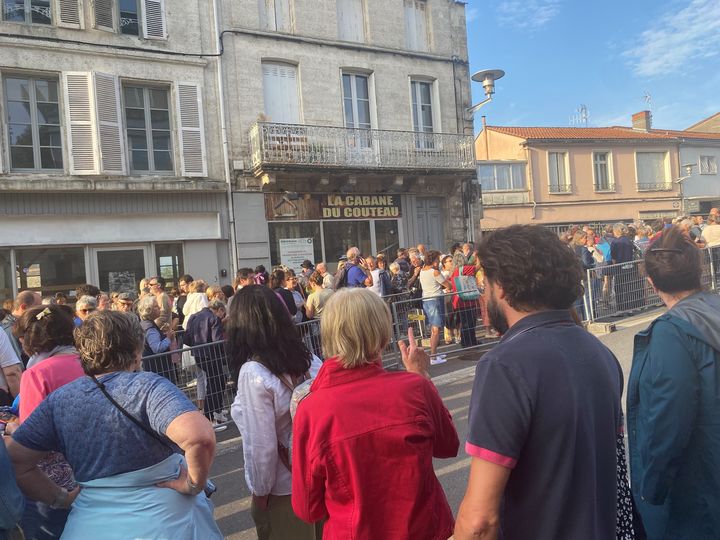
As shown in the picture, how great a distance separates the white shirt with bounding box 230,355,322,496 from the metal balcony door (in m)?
13.6

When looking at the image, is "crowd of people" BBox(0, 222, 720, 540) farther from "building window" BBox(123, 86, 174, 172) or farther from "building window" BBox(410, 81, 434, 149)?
"building window" BBox(410, 81, 434, 149)

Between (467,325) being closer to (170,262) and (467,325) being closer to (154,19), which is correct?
(170,262)

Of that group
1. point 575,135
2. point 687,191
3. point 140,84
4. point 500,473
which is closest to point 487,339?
point 500,473

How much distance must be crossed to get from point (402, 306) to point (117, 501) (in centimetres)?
577

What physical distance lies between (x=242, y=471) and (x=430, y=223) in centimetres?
1235

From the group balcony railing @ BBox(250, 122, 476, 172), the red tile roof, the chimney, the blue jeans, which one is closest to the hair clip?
the blue jeans

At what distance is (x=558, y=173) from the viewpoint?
27000 millimetres

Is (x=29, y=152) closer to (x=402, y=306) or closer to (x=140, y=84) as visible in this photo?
(x=140, y=84)

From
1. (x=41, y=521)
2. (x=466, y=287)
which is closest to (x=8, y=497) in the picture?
(x=41, y=521)

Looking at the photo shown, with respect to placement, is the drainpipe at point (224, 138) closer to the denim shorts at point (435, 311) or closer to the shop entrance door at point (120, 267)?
the shop entrance door at point (120, 267)

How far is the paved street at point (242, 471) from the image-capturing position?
384 cm

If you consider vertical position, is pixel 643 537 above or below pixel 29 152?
below

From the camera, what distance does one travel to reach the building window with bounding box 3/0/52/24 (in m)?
11.5

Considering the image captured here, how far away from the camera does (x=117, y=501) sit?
2.09 metres
